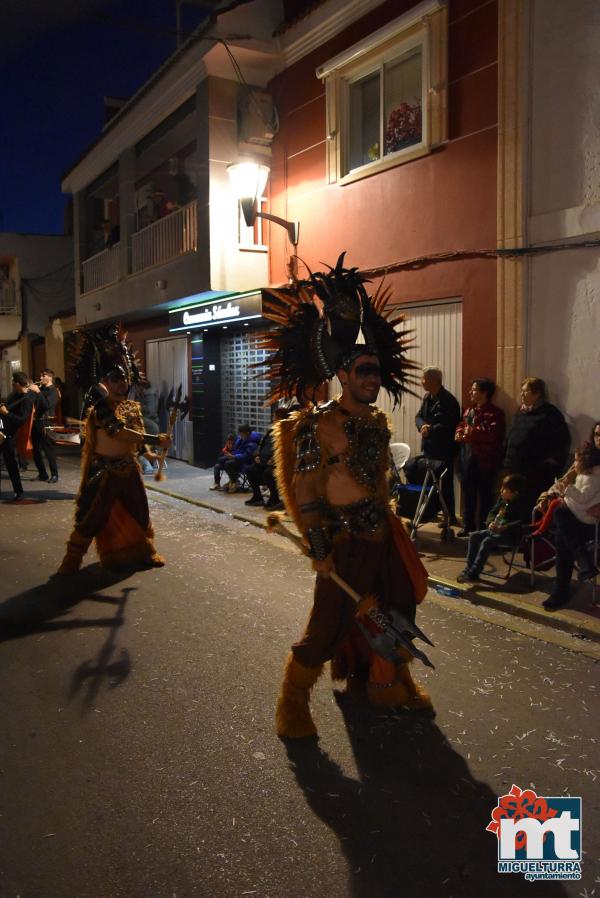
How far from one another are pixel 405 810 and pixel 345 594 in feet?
3.55

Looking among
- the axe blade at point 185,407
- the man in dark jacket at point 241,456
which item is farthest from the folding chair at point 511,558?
the axe blade at point 185,407

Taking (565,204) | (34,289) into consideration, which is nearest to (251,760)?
(565,204)

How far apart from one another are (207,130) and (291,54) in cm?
187

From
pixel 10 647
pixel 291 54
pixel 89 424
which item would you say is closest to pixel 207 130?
pixel 291 54

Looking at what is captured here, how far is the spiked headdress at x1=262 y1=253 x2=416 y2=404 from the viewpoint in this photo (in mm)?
4223

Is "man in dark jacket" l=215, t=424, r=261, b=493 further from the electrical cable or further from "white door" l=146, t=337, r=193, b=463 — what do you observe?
"white door" l=146, t=337, r=193, b=463

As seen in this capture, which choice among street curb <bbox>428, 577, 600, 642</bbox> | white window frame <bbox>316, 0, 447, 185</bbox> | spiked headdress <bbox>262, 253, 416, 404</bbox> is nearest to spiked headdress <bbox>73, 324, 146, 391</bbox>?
spiked headdress <bbox>262, 253, 416, 404</bbox>

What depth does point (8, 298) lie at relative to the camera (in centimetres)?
3161

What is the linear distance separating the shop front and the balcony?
16947mm

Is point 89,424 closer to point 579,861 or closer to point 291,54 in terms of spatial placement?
point 579,861

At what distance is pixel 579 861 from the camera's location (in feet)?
9.80

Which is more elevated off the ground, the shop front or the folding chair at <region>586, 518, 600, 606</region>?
the shop front

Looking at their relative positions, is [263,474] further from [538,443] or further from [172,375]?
[172,375]

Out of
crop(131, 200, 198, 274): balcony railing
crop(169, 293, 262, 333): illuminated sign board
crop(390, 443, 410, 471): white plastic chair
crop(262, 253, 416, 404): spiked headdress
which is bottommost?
crop(390, 443, 410, 471): white plastic chair
